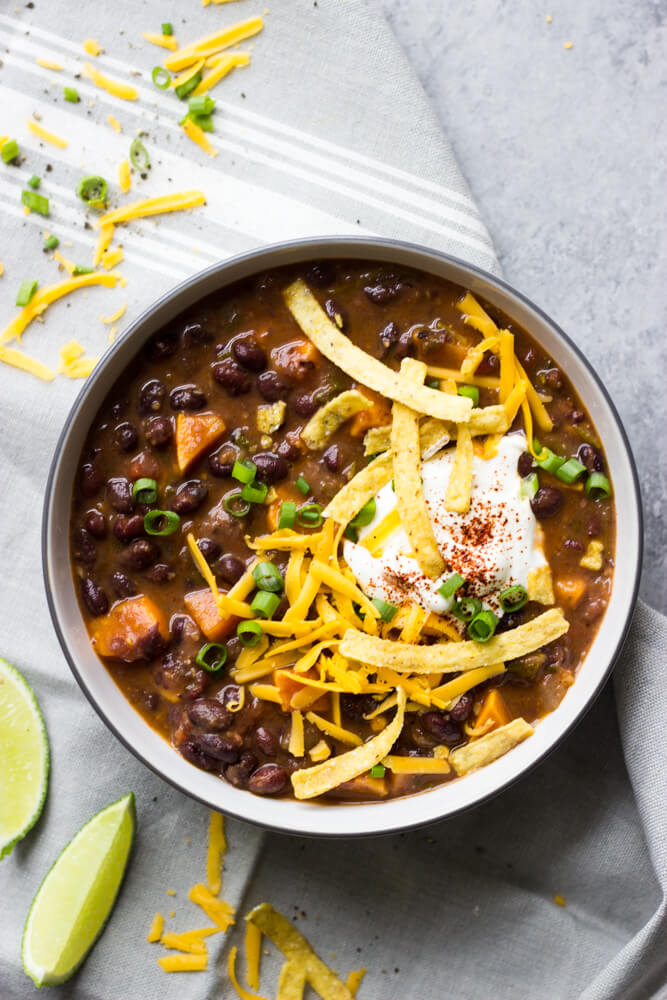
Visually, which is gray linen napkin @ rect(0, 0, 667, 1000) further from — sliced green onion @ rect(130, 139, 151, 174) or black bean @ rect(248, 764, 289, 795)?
black bean @ rect(248, 764, 289, 795)

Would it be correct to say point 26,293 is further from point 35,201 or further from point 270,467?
point 270,467

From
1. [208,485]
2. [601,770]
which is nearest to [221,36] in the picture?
[208,485]

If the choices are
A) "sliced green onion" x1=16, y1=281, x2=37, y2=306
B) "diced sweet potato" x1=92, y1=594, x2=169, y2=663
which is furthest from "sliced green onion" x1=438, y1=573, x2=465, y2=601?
"sliced green onion" x1=16, y1=281, x2=37, y2=306

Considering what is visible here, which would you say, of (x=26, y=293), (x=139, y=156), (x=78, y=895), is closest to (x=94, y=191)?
(x=139, y=156)

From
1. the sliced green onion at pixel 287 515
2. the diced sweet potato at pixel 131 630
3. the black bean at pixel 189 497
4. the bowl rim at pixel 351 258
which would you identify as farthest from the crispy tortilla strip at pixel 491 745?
the black bean at pixel 189 497

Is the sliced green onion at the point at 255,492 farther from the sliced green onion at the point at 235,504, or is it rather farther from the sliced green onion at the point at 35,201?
the sliced green onion at the point at 35,201

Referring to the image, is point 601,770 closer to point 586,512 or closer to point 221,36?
point 586,512

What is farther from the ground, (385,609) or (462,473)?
(462,473)
